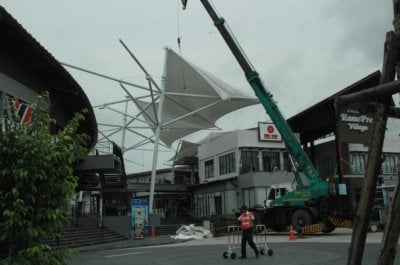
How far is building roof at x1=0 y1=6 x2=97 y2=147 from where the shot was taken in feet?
50.1

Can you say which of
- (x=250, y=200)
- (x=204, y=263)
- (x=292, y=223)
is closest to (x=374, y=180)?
(x=204, y=263)

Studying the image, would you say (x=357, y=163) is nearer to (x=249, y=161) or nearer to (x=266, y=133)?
(x=266, y=133)

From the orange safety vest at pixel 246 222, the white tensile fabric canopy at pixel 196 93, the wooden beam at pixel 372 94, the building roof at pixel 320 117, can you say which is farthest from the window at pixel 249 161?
the wooden beam at pixel 372 94

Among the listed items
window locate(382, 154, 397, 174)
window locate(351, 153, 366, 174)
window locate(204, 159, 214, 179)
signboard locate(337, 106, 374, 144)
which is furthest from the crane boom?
window locate(204, 159, 214, 179)

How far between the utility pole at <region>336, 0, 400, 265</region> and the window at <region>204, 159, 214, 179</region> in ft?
168

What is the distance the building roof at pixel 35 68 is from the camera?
15.3 m

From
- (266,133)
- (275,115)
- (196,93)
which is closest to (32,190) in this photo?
(275,115)

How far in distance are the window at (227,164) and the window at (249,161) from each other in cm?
143

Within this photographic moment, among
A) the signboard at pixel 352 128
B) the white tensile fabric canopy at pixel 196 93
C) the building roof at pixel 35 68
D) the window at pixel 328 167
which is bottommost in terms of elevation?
the window at pixel 328 167

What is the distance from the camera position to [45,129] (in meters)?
5.72

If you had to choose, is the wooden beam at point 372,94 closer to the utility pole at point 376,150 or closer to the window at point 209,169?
the utility pole at point 376,150

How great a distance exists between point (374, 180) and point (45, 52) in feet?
49.8

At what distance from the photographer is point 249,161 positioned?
157ft

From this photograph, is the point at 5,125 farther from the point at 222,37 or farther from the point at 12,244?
the point at 222,37
